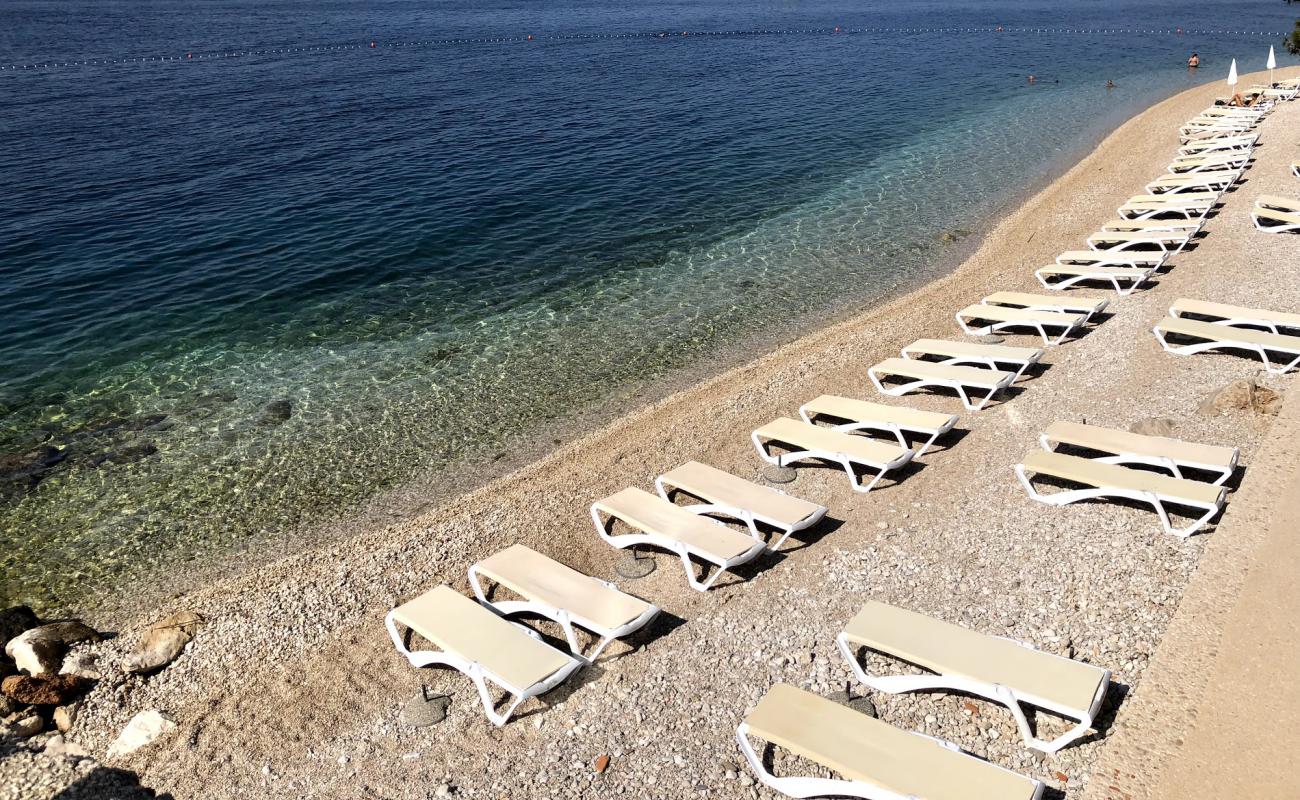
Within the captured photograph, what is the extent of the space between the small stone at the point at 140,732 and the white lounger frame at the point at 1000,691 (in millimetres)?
6938

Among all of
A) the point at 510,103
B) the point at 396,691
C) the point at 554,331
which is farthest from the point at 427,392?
the point at 510,103

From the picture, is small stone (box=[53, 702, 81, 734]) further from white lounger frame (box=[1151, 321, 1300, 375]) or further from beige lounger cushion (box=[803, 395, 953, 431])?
white lounger frame (box=[1151, 321, 1300, 375])

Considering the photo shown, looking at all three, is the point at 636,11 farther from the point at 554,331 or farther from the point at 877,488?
the point at 877,488

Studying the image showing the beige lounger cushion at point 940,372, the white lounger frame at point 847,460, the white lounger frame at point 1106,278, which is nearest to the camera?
the white lounger frame at point 847,460

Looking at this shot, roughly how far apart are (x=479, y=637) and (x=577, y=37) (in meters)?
71.4

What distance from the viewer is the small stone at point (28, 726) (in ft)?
27.7

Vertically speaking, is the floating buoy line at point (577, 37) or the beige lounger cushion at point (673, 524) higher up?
the floating buoy line at point (577, 37)

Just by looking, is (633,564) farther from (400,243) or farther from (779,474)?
(400,243)

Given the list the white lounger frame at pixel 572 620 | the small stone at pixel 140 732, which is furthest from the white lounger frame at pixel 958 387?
the small stone at pixel 140 732

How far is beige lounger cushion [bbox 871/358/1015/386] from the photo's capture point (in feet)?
42.1

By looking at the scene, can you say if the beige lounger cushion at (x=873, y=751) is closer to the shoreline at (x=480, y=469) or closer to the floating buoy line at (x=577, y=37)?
the shoreline at (x=480, y=469)

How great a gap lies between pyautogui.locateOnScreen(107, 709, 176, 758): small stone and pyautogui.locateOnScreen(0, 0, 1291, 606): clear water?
4036mm

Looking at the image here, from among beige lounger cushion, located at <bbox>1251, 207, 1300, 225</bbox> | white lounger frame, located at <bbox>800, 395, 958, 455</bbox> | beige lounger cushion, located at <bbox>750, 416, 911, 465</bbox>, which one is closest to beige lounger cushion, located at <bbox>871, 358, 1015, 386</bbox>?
white lounger frame, located at <bbox>800, 395, 958, 455</bbox>

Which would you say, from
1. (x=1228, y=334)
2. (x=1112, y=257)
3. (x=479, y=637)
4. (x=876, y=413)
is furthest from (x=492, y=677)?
(x=1112, y=257)
